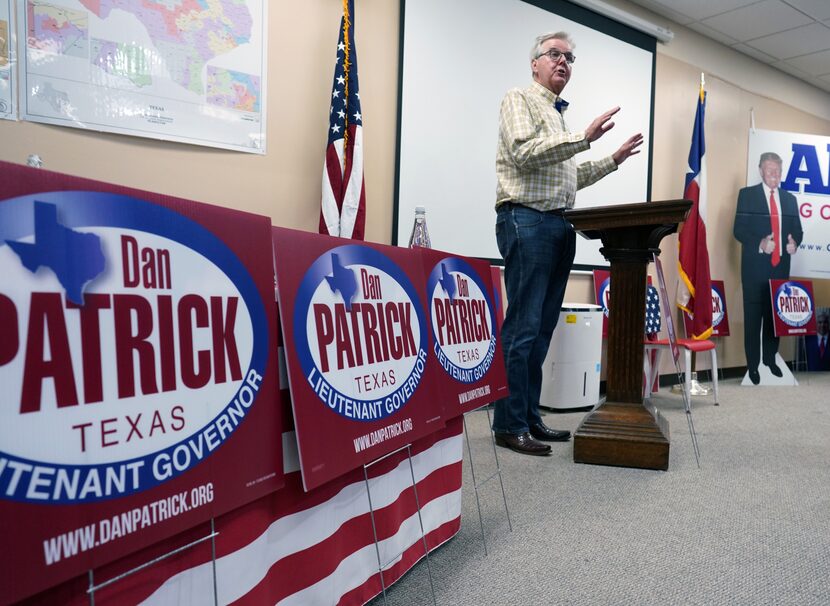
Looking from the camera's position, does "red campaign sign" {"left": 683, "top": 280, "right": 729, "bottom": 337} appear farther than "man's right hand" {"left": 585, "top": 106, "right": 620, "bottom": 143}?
Yes

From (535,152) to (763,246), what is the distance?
3.45 metres

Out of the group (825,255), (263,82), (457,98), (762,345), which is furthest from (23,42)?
(825,255)

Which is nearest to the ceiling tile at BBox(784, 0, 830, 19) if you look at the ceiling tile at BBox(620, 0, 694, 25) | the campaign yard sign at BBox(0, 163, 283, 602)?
the ceiling tile at BBox(620, 0, 694, 25)

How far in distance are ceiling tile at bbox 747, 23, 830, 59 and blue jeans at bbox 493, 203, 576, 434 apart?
3.51 metres

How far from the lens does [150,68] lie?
2068 mm

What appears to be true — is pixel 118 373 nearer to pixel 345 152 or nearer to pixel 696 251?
pixel 345 152

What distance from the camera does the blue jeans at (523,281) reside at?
83.4 inches

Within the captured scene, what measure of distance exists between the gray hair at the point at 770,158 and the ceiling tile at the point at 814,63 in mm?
941

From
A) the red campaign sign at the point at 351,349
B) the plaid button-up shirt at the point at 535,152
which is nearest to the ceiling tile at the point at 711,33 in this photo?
the plaid button-up shirt at the point at 535,152

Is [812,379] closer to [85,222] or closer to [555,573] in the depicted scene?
[555,573]

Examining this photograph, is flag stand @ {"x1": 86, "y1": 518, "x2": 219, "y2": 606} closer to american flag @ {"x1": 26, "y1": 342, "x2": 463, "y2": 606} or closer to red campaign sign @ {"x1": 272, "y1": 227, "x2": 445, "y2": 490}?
american flag @ {"x1": 26, "y1": 342, "x2": 463, "y2": 606}

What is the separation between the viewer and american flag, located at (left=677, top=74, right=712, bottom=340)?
3947 millimetres

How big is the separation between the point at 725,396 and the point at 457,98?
8.75 feet

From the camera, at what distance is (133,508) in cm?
61
